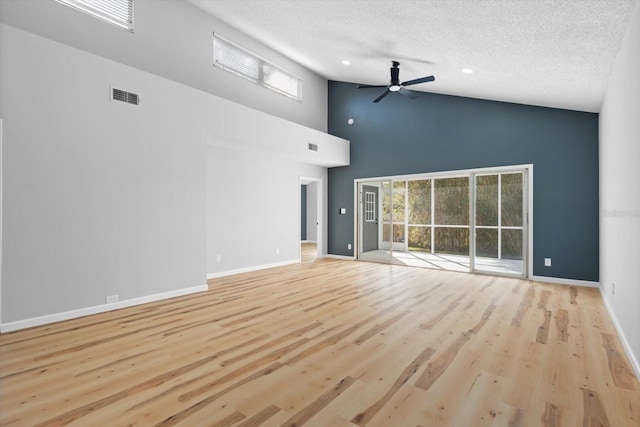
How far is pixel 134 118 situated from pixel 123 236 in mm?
1537

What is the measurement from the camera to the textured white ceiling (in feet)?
9.17

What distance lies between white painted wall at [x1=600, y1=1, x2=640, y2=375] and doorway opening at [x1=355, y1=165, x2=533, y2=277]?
2.15m

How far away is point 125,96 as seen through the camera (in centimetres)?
413

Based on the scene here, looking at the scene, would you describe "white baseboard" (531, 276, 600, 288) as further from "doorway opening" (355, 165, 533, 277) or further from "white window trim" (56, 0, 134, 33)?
"white window trim" (56, 0, 134, 33)

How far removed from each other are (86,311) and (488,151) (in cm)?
699

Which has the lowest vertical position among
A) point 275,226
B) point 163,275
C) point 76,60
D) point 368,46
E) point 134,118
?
point 163,275

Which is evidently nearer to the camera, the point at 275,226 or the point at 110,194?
the point at 110,194

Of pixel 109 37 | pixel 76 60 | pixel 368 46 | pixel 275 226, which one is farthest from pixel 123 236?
pixel 368 46

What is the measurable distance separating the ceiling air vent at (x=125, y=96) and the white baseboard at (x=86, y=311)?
2.55m

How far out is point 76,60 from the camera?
371 cm

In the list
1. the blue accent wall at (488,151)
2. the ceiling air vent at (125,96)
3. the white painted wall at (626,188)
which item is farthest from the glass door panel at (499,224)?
the ceiling air vent at (125,96)

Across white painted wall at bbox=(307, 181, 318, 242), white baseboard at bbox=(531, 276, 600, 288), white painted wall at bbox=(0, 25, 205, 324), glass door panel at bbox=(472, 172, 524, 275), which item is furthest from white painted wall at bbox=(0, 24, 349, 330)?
white painted wall at bbox=(307, 181, 318, 242)

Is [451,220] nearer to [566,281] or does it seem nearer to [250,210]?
[566,281]

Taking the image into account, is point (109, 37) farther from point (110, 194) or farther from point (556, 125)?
point (556, 125)
